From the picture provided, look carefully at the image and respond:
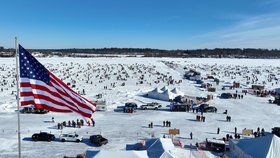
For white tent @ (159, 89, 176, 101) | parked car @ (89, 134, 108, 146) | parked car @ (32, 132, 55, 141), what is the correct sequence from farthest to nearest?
white tent @ (159, 89, 176, 101) → parked car @ (32, 132, 55, 141) → parked car @ (89, 134, 108, 146)

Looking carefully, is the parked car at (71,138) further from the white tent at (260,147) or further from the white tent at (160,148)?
the white tent at (260,147)

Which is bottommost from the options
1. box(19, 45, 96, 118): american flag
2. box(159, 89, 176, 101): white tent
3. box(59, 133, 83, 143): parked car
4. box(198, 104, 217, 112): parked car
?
box(59, 133, 83, 143): parked car

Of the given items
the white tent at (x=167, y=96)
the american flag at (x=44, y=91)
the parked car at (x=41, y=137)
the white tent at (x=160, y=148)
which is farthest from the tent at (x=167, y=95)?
the american flag at (x=44, y=91)

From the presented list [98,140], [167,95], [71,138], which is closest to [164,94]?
[167,95]

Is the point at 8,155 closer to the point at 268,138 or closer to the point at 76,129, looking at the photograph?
the point at 76,129

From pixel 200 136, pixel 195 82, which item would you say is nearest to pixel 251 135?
pixel 200 136

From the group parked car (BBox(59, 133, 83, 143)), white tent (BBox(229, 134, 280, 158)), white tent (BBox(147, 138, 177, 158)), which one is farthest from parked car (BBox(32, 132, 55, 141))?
white tent (BBox(229, 134, 280, 158))

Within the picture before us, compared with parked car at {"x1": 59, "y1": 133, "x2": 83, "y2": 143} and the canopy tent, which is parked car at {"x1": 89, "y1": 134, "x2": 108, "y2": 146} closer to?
parked car at {"x1": 59, "y1": 133, "x2": 83, "y2": 143}
